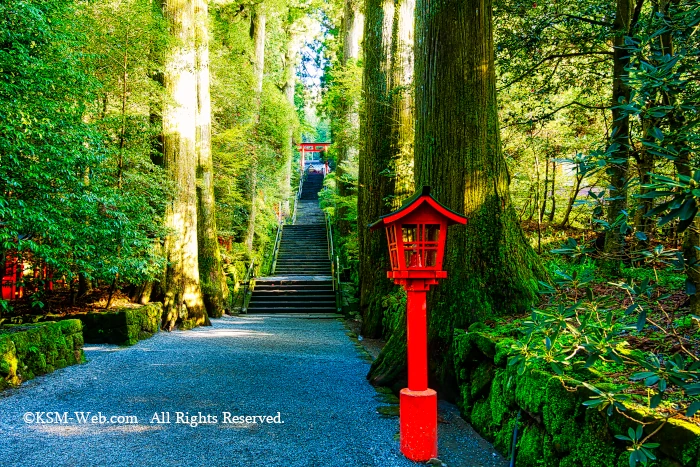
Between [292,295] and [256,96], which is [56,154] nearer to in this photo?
[292,295]

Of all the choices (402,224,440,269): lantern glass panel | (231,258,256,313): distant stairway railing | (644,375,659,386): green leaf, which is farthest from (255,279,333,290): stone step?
(644,375,659,386): green leaf

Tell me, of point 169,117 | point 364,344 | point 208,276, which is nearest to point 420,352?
point 364,344

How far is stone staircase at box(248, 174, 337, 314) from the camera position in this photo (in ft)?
46.9

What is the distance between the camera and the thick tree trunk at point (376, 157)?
9.64 metres

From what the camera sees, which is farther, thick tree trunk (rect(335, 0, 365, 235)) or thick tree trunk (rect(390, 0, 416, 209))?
thick tree trunk (rect(335, 0, 365, 235))

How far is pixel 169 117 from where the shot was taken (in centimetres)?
955

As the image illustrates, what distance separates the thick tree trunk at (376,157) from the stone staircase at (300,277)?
14.6ft

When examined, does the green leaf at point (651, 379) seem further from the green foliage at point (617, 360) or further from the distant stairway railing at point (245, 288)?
the distant stairway railing at point (245, 288)

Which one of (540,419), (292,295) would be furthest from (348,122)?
(540,419)

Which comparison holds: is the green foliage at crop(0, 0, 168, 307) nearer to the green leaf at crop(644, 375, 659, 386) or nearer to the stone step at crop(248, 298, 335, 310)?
the green leaf at crop(644, 375, 659, 386)

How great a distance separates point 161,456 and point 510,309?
10.9ft

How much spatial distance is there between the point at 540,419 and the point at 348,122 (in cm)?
1324

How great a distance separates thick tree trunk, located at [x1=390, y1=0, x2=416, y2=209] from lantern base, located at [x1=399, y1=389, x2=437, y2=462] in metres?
6.13

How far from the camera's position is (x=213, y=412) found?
14.8 feet
